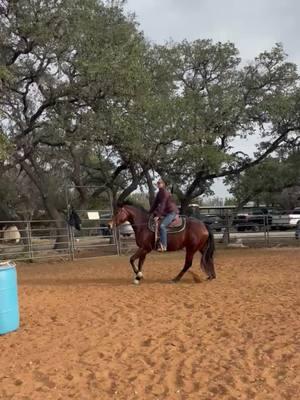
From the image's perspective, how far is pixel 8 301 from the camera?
6.68 metres

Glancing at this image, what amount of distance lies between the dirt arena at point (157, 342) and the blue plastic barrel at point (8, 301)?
0.14m

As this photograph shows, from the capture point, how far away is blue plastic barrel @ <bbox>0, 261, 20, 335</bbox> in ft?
21.7

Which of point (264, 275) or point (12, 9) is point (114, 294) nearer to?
point (264, 275)

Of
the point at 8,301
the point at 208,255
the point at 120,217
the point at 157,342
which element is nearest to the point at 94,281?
the point at 120,217

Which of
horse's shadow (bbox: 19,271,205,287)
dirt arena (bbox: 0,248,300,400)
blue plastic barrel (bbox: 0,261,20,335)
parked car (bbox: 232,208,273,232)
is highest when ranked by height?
parked car (bbox: 232,208,273,232)

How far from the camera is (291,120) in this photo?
21344mm

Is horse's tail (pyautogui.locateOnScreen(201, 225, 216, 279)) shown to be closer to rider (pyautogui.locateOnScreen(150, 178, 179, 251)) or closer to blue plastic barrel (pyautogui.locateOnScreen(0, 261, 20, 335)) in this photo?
rider (pyautogui.locateOnScreen(150, 178, 179, 251))

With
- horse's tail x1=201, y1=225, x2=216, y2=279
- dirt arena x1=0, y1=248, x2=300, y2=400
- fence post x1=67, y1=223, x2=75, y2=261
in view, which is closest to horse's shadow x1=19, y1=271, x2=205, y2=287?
dirt arena x1=0, y1=248, x2=300, y2=400

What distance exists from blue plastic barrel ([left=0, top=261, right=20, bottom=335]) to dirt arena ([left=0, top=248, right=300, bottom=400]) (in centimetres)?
14

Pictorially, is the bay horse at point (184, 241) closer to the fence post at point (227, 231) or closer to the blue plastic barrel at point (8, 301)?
the blue plastic barrel at point (8, 301)

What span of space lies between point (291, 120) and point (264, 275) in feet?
38.5

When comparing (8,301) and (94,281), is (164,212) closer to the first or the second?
(94,281)

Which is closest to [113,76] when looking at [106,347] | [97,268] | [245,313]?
[97,268]

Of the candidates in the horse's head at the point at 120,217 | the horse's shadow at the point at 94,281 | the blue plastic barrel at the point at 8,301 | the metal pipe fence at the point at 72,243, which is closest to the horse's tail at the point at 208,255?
the horse's shadow at the point at 94,281
